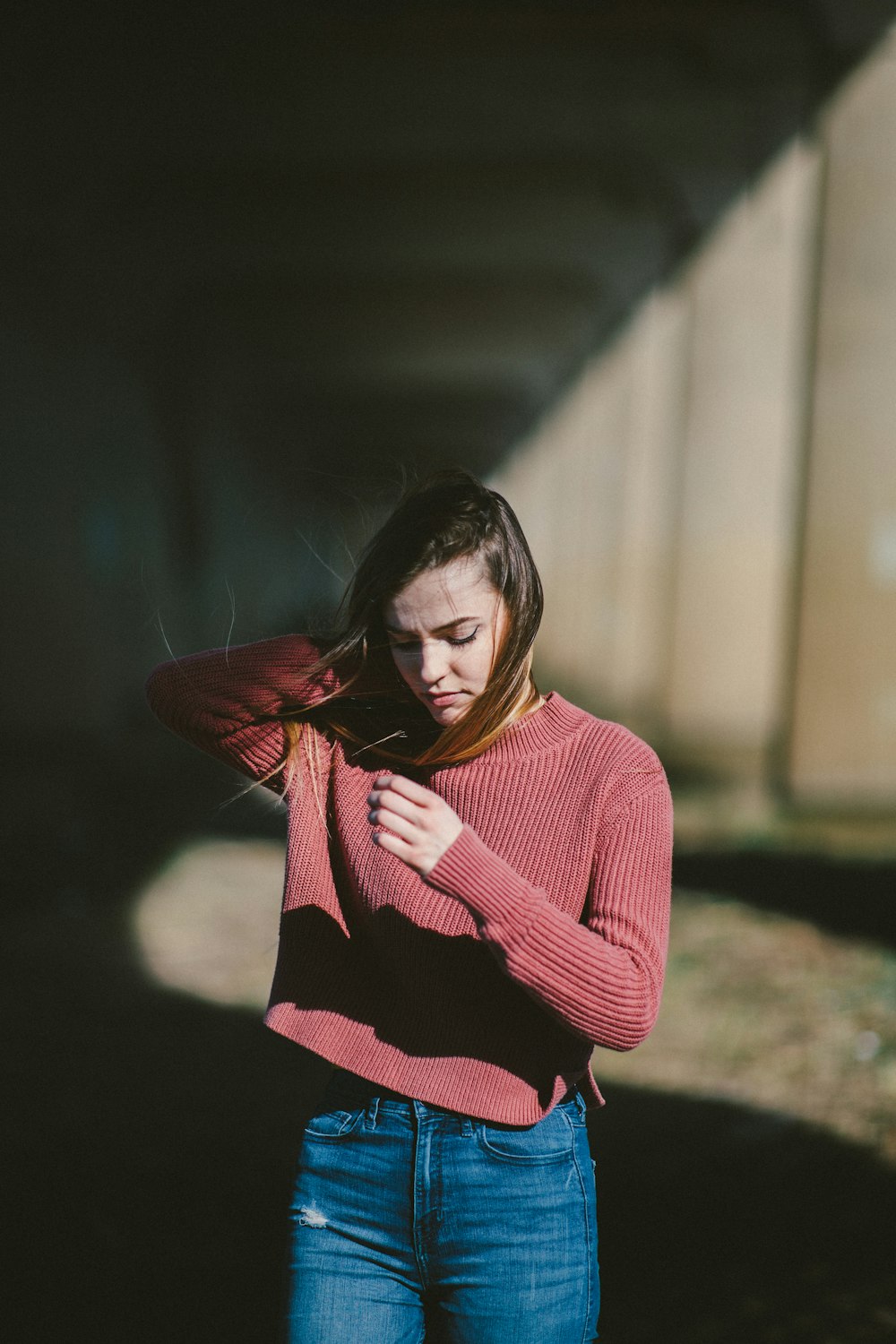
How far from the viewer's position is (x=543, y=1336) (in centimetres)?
167

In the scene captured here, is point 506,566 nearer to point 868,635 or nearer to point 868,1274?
point 868,1274

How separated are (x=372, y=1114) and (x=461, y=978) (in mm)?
229

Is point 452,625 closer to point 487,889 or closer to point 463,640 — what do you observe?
point 463,640

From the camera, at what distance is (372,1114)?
5.64 ft

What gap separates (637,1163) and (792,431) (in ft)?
28.2

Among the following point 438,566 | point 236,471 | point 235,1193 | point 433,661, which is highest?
point 236,471

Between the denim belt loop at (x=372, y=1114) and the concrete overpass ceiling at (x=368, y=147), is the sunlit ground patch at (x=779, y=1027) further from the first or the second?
the denim belt loop at (x=372, y=1114)

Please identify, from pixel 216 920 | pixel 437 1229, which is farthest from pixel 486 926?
pixel 216 920

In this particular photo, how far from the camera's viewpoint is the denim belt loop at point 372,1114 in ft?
5.62

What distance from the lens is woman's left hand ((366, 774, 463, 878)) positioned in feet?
4.88

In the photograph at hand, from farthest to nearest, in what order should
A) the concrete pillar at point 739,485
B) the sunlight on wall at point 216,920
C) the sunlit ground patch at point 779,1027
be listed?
the concrete pillar at point 739,485 < the sunlight on wall at point 216,920 < the sunlit ground patch at point 779,1027

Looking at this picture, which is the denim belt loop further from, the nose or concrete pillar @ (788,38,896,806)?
concrete pillar @ (788,38,896,806)

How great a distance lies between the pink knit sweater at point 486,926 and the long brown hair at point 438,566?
0.04 m

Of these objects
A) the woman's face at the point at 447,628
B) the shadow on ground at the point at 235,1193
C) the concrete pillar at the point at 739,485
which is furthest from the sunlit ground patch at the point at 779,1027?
the concrete pillar at the point at 739,485
